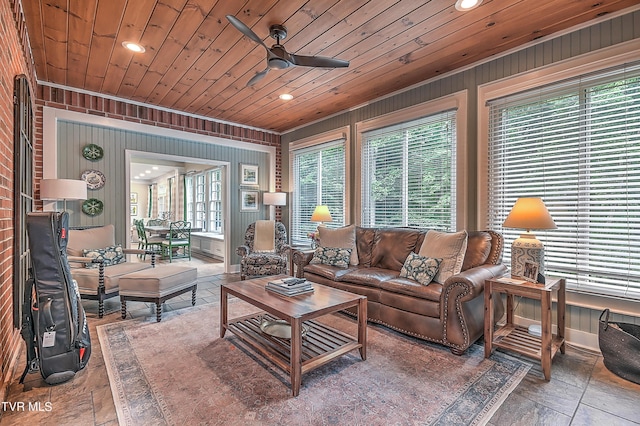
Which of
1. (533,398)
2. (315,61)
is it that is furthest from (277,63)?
(533,398)

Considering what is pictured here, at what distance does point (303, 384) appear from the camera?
80.5 inches

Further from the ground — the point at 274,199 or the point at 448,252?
the point at 274,199

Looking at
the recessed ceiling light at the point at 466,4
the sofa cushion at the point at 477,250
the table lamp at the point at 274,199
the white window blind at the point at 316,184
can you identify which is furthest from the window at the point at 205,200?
the recessed ceiling light at the point at 466,4

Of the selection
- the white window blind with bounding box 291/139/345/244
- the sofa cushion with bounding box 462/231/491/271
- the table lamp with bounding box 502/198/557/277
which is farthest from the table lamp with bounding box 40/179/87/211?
the table lamp with bounding box 502/198/557/277

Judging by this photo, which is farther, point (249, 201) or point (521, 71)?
point (249, 201)

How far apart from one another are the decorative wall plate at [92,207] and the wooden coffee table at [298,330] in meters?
2.78

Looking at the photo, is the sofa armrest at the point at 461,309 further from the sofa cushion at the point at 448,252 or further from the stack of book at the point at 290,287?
the stack of book at the point at 290,287

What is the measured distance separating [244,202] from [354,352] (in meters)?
3.90

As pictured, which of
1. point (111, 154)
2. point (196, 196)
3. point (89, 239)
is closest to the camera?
point (89, 239)

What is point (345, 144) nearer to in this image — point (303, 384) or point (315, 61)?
point (315, 61)

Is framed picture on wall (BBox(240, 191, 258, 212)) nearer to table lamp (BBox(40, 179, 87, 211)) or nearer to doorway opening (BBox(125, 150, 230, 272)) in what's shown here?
doorway opening (BBox(125, 150, 230, 272))

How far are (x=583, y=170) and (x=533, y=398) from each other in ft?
6.34

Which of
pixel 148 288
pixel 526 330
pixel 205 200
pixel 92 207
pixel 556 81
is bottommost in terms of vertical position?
pixel 526 330

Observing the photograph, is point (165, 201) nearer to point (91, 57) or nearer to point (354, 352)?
point (91, 57)
